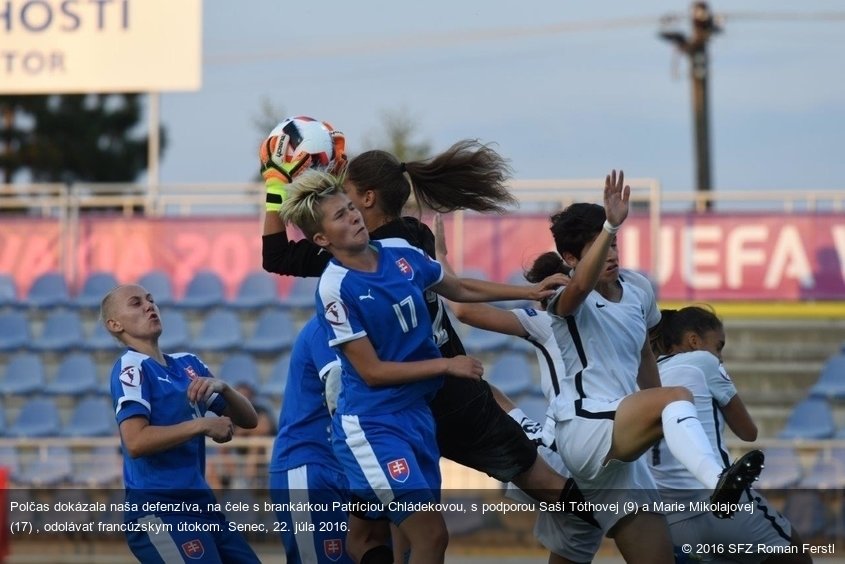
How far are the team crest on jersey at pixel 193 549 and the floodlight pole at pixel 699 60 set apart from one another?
24.9 metres

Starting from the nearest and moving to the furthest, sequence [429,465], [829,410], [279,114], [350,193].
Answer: [429,465] < [350,193] < [829,410] < [279,114]

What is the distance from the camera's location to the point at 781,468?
1188 cm

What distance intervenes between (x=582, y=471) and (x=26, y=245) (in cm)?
1233

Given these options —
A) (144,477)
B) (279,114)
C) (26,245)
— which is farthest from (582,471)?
(279,114)

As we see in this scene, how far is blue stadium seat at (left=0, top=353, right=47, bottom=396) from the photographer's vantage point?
15328mm

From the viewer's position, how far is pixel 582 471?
19.7ft

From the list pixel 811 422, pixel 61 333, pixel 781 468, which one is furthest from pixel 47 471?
pixel 811 422

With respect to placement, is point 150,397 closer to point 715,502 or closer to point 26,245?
point 715,502

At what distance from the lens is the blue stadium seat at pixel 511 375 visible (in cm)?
1389

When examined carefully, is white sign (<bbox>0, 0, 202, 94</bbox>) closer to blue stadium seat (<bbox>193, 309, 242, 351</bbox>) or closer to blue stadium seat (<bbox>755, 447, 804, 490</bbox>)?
blue stadium seat (<bbox>193, 309, 242, 351</bbox>)

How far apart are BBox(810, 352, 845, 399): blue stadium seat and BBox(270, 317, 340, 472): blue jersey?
877 cm

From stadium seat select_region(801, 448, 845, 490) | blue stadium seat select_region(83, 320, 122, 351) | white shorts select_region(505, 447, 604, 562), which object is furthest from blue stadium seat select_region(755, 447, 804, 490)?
blue stadium seat select_region(83, 320, 122, 351)

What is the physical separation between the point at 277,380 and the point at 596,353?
8.81 meters

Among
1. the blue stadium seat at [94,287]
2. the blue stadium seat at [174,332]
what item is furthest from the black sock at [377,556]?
the blue stadium seat at [94,287]
